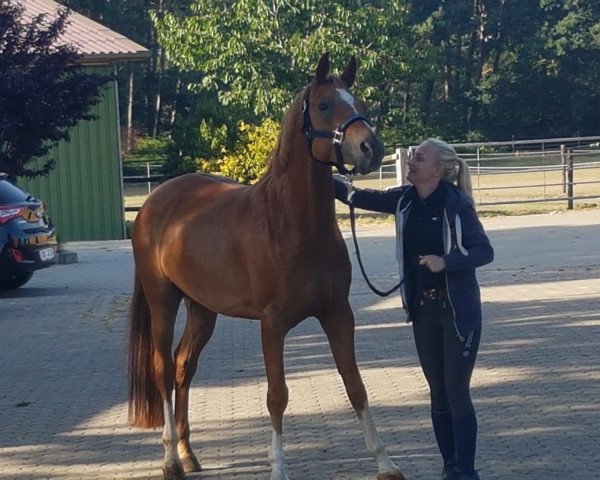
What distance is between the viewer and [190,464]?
670cm

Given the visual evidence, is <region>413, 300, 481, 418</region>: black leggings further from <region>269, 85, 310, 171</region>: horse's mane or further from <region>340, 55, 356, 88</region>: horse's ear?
<region>340, 55, 356, 88</region>: horse's ear

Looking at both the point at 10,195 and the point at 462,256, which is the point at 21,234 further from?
the point at 462,256

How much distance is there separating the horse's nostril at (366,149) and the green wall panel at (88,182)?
2259 cm

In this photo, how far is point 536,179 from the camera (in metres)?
38.0

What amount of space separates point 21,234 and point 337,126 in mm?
11349

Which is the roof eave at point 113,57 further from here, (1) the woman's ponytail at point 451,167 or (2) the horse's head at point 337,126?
(1) the woman's ponytail at point 451,167

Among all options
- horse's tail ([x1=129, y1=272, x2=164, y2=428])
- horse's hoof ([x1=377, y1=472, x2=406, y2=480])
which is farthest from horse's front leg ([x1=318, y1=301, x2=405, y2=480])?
horse's tail ([x1=129, y1=272, x2=164, y2=428])

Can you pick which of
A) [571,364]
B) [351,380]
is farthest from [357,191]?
→ [571,364]

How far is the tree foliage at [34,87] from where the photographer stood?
1575cm

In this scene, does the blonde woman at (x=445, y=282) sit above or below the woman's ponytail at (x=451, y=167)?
below

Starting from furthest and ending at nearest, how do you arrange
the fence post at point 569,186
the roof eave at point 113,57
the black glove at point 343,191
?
the fence post at point 569,186 < the roof eave at point 113,57 < the black glove at point 343,191

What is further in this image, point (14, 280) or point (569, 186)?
point (569, 186)

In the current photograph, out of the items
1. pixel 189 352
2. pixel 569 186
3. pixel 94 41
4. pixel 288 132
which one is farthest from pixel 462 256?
pixel 569 186

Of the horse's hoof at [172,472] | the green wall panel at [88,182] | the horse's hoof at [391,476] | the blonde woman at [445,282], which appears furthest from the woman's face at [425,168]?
the green wall panel at [88,182]
